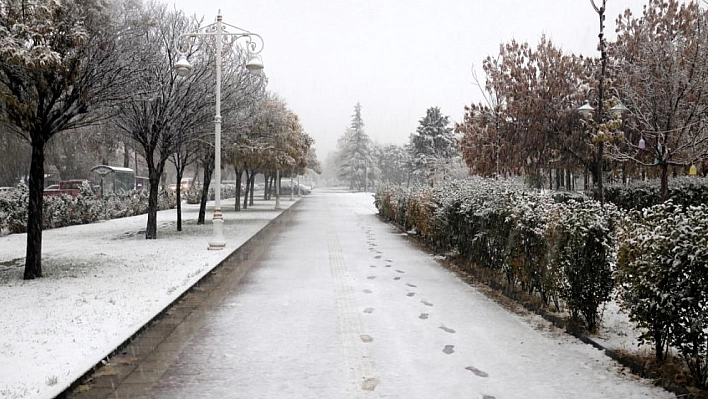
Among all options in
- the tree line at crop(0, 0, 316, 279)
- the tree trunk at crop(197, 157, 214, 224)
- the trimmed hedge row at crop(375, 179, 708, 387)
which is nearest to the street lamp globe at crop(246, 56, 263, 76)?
the tree line at crop(0, 0, 316, 279)

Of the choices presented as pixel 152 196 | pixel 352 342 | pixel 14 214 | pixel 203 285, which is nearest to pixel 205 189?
pixel 152 196

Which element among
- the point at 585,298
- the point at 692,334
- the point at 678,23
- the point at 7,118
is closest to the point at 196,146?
the point at 7,118

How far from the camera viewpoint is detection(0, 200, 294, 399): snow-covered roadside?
5133 mm

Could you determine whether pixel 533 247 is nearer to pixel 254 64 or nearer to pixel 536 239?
pixel 536 239

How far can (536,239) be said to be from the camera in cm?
768

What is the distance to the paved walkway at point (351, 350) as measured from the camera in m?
4.80

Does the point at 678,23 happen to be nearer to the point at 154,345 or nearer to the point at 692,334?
the point at 692,334

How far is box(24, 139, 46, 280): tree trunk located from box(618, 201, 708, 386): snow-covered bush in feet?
31.1

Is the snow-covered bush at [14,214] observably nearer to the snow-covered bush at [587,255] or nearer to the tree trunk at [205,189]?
the tree trunk at [205,189]

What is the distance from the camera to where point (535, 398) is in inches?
180

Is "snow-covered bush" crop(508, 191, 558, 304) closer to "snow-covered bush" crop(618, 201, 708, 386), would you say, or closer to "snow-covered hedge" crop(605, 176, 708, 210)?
"snow-covered bush" crop(618, 201, 708, 386)

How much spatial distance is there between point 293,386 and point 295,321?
242 centimetres

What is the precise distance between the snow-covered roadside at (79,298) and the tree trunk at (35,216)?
28cm

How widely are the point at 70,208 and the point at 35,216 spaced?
1406cm
